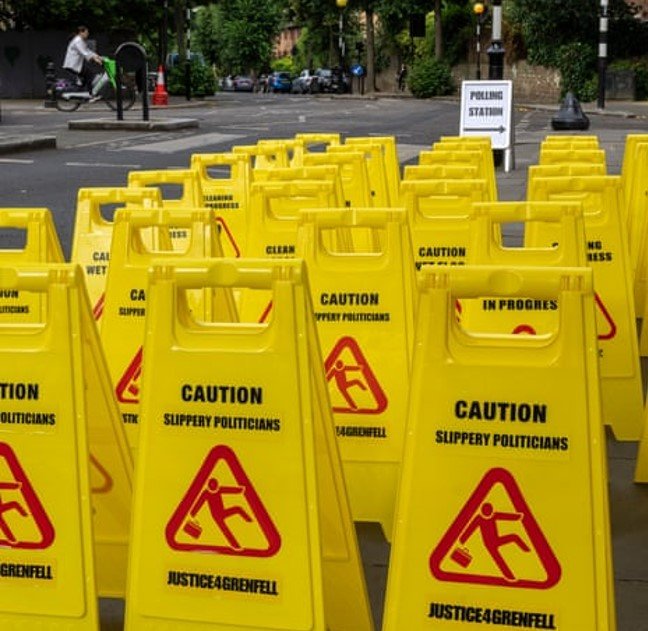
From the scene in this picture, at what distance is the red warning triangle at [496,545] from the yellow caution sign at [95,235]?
113 inches

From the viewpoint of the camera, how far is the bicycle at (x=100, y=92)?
1058 inches

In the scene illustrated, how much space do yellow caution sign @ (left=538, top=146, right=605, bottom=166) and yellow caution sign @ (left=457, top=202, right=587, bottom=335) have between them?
121 inches

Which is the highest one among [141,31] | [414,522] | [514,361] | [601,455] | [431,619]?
[141,31]

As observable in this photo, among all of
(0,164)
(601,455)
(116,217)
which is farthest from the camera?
(0,164)

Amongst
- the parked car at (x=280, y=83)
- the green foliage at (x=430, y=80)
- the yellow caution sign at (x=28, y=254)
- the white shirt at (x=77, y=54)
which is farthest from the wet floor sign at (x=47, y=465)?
the parked car at (x=280, y=83)

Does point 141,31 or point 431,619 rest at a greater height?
point 141,31

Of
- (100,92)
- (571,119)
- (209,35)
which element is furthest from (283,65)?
(571,119)

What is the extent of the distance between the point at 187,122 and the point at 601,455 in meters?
23.3

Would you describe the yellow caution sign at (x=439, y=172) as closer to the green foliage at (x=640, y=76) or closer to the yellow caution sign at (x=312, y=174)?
the yellow caution sign at (x=312, y=174)

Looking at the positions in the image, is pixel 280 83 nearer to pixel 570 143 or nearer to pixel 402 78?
pixel 402 78

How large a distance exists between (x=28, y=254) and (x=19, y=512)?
1827 mm

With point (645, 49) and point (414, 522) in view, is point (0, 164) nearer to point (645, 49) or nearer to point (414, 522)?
point (414, 522)

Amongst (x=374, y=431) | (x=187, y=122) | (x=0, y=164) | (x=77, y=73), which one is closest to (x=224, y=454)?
(x=374, y=431)

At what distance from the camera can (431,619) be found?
3076mm
